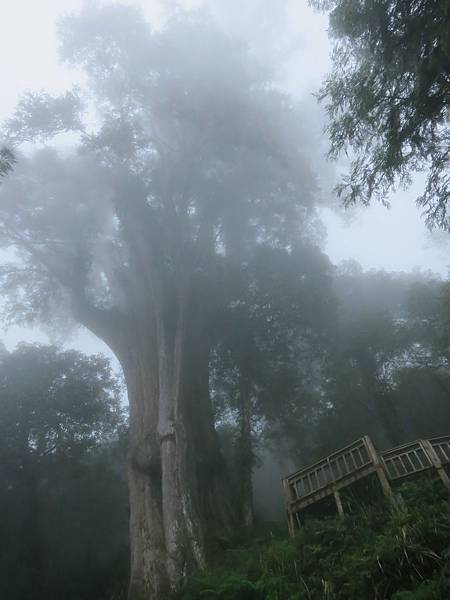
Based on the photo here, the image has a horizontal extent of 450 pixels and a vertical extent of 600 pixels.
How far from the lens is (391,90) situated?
5969 mm

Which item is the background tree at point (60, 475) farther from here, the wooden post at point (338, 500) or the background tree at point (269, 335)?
the wooden post at point (338, 500)

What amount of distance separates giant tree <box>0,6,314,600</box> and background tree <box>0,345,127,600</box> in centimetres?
286

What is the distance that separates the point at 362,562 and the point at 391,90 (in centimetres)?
622

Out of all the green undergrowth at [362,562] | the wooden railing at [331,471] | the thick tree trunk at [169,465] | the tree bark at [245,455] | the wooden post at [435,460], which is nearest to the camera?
the green undergrowth at [362,562]

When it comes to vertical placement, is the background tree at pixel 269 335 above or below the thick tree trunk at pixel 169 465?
above

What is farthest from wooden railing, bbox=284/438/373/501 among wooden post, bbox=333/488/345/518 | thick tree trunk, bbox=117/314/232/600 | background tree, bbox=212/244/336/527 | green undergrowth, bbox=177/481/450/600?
background tree, bbox=212/244/336/527

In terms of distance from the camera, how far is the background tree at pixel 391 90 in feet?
17.2

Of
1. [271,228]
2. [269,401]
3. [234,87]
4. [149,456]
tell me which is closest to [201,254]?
[271,228]

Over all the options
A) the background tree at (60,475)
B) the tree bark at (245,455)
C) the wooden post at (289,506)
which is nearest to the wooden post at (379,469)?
the wooden post at (289,506)

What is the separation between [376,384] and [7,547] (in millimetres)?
14664

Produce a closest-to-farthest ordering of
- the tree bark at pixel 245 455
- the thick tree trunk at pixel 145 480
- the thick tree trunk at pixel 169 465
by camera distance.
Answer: the thick tree trunk at pixel 169 465 < the thick tree trunk at pixel 145 480 < the tree bark at pixel 245 455

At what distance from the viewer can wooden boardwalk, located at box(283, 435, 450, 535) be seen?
739 centimetres

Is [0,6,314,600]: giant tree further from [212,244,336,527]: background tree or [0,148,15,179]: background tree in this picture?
[0,148,15,179]: background tree

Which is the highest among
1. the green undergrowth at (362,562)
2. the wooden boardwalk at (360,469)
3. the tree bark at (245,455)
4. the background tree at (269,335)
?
the background tree at (269,335)
